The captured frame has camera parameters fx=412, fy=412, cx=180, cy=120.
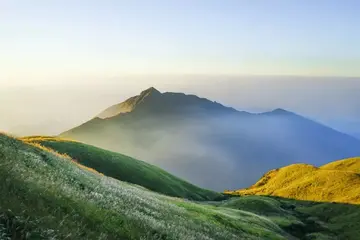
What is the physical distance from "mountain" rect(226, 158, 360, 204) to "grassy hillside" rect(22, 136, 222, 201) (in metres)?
59.3

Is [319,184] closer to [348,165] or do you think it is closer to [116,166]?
[348,165]

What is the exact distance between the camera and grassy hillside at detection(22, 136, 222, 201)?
88938 mm

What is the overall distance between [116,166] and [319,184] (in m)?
95.3

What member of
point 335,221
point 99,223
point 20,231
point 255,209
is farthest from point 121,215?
point 335,221

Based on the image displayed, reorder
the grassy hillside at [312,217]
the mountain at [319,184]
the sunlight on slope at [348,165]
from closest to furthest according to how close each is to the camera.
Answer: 1. the grassy hillside at [312,217]
2. the mountain at [319,184]
3. the sunlight on slope at [348,165]

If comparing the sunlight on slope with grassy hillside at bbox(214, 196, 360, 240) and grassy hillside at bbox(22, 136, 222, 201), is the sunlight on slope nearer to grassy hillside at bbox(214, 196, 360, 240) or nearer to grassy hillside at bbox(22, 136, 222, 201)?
grassy hillside at bbox(214, 196, 360, 240)

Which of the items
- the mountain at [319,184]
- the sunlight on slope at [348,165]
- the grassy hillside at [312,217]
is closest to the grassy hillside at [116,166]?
the grassy hillside at [312,217]

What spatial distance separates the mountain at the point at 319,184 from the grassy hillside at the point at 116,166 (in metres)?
59.3

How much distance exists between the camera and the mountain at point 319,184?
144375 mm

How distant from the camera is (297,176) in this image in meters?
189

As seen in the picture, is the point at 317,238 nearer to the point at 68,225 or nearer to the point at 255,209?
the point at 255,209

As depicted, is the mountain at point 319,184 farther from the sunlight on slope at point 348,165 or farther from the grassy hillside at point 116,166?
the grassy hillside at point 116,166

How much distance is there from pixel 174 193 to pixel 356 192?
70.9m

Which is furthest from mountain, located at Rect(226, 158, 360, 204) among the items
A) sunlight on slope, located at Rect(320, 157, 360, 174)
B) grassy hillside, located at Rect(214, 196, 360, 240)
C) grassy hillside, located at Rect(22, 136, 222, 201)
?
grassy hillside, located at Rect(22, 136, 222, 201)
